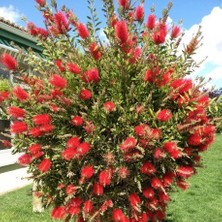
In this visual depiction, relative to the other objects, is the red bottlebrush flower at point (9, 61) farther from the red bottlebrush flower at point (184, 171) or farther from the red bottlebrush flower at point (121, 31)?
the red bottlebrush flower at point (184, 171)

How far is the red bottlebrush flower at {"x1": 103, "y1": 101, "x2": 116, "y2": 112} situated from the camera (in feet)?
11.9

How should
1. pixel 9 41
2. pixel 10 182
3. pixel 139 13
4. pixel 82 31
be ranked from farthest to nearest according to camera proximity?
pixel 9 41
pixel 10 182
pixel 139 13
pixel 82 31

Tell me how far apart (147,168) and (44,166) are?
98cm

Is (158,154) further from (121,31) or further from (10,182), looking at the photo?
(10,182)

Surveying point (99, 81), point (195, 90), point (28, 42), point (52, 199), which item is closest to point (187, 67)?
point (195, 90)

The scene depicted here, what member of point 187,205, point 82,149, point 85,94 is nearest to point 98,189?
point 82,149

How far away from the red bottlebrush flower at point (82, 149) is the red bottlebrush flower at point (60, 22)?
46.7 inches

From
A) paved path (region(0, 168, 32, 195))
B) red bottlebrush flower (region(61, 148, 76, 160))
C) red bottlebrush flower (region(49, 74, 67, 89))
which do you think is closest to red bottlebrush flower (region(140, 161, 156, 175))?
red bottlebrush flower (region(61, 148, 76, 160))

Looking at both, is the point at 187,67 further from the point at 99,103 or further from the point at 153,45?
the point at 99,103

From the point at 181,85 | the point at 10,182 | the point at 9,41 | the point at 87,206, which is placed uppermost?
the point at 9,41

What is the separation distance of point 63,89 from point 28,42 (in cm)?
966

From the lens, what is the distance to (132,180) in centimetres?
391

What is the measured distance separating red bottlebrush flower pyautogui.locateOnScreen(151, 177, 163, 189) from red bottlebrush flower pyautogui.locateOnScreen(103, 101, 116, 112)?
82 cm

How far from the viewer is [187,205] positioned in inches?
332
